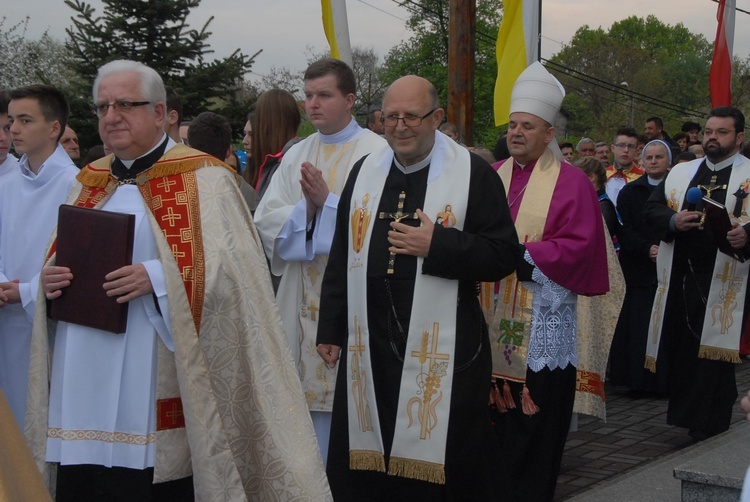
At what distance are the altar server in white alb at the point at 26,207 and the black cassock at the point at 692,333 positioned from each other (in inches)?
173

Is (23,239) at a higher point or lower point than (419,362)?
higher

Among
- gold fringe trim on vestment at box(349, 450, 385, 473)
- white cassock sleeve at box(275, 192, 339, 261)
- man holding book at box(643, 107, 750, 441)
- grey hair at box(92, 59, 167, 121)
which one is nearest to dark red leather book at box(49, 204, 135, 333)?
grey hair at box(92, 59, 167, 121)

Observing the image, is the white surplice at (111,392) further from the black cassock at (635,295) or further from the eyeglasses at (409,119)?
the black cassock at (635,295)

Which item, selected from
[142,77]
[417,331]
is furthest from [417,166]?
[142,77]

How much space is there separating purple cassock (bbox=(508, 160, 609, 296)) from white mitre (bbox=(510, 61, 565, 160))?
29 cm

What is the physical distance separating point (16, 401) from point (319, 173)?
1.82m

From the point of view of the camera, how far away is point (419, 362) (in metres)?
4.44

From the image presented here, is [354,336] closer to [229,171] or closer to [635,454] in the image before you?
[229,171]

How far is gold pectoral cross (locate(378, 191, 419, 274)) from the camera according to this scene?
444cm

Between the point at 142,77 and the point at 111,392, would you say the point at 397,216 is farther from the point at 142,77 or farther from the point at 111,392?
the point at 111,392

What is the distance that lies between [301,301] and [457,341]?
1.37 metres

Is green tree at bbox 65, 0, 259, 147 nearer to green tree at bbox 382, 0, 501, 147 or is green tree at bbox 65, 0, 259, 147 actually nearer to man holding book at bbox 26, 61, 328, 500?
man holding book at bbox 26, 61, 328, 500

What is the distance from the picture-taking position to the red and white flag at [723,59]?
1166cm

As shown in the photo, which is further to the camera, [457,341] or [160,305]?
[457,341]
